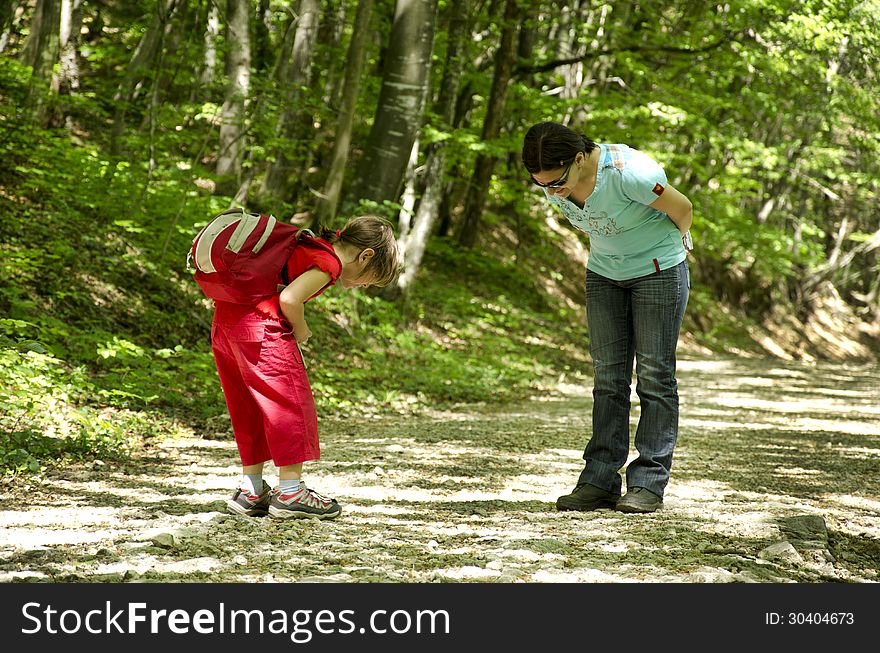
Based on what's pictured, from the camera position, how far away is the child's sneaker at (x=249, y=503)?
3.99 metres

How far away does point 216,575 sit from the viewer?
3.01 m

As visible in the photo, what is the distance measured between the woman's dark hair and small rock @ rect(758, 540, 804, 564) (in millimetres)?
1895

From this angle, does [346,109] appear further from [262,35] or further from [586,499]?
[262,35]

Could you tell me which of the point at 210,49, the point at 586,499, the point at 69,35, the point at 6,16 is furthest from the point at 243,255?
the point at 210,49

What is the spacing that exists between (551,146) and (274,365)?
63.4 inches

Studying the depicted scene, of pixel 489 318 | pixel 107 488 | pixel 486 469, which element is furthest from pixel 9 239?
pixel 489 318

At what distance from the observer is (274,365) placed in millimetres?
3766

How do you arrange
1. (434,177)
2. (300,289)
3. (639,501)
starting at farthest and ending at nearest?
(434,177)
(639,501)
(300,289)

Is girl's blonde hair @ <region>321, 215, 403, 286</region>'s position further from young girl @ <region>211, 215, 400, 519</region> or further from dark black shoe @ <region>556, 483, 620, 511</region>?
dark black shoe @ <region>556, 483, 620, 511</region>

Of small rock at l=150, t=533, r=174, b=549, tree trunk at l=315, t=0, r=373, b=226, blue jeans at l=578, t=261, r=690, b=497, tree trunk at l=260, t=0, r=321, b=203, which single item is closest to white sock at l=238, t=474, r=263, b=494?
small rock at l=150, t=533, r=174, b=549

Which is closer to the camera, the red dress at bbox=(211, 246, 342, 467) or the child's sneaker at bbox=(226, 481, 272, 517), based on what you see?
the red dress at bbox=(211, 246, 342, 467)

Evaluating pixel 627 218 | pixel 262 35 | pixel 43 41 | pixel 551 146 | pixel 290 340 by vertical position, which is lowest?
pixel 290 340

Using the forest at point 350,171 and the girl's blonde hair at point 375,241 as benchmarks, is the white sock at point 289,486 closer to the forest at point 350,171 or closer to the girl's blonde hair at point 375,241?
the girl's blonde hair at point 375,241

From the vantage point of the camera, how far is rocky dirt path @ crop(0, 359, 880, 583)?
3162 millimetres
